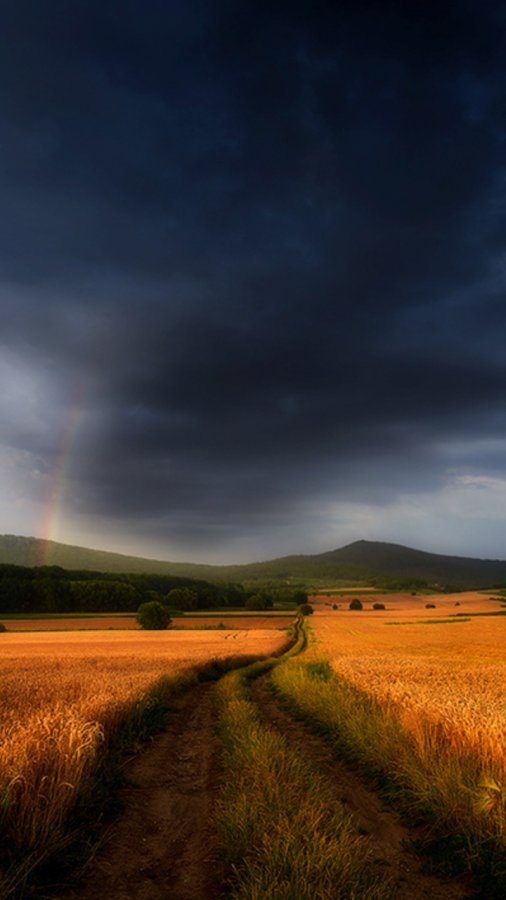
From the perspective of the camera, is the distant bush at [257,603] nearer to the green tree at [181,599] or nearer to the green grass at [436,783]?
the green tree at [181,599]

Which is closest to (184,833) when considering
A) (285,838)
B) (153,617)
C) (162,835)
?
(162,835)

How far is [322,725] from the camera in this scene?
45.2 ft

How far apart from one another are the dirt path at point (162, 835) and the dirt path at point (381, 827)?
2.29 meters

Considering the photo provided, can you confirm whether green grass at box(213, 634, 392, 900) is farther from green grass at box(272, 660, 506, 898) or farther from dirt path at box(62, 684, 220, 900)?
green grass at box(272, 660, 506, 898)

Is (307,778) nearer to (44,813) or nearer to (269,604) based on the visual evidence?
(44,813)

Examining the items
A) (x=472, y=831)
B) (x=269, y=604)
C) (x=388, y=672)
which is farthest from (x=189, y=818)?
(x=269, y=604)

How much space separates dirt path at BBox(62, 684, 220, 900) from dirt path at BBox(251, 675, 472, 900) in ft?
7.50

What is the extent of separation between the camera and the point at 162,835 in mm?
6859

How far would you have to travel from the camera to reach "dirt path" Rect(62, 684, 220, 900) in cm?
520

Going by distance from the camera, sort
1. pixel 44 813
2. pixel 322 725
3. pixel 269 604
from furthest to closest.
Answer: pixel 269 604 < pixel 322 725 < pixel 44 813

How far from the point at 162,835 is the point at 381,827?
135 inches

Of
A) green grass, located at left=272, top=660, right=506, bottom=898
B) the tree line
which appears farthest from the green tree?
green grass, located at left=272, top=660, right=506, bottom=898

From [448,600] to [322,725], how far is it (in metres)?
136

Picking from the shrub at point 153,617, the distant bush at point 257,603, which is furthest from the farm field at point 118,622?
the distant bush at point 257,603
